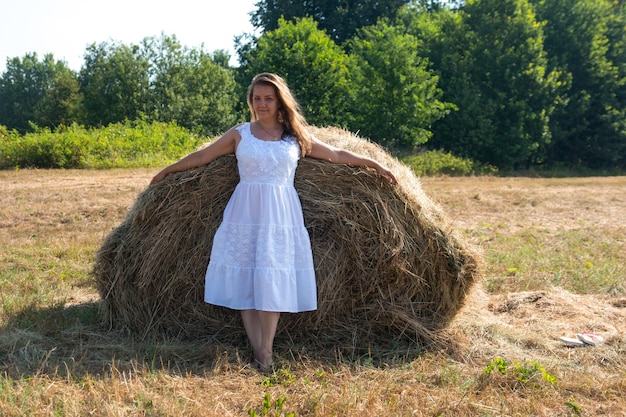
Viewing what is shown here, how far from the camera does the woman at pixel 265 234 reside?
398 centimetres

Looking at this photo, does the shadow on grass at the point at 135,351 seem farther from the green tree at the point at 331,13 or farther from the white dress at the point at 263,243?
the green tree at the point at 331,13

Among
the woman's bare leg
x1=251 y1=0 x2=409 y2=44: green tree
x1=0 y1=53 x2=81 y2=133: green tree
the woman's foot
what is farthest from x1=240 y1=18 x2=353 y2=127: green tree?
the woman's foot

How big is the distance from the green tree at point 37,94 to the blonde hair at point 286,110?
34.0 m

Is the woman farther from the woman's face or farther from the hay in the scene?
the hay

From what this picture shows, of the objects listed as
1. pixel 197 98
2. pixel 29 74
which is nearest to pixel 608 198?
pixel 197 98

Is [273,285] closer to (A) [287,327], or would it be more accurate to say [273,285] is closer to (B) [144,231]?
(A) [287,327]

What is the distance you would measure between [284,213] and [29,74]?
69152mm

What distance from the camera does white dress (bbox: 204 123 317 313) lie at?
397 centimetres

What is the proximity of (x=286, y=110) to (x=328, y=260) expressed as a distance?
44.0 inches

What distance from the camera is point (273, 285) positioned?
3938 mm

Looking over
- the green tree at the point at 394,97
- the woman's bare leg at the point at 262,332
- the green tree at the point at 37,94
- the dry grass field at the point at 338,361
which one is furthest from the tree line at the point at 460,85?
the woman's bare leg at the point at 262,332

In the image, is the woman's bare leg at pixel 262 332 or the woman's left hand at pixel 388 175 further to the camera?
the woman's left hand at pixel 388 175

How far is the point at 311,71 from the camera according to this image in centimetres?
2436

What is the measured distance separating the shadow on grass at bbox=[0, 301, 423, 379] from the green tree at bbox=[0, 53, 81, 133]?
33423mm
